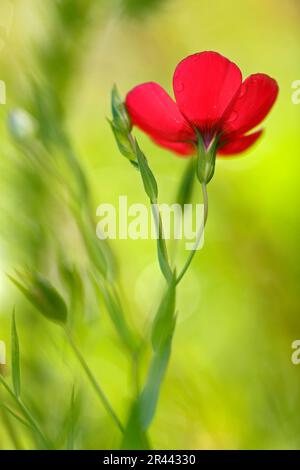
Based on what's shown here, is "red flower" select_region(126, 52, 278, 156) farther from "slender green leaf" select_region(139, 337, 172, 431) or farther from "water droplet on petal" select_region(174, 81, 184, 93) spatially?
"slender green leaf" select_region(139, 337, 172, 431)

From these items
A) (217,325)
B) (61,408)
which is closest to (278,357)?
(217,325)

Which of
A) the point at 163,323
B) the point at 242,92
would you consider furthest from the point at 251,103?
the point at 163,323

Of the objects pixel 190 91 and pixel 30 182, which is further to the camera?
pixel 30 182

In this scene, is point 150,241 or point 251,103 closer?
point 251,103

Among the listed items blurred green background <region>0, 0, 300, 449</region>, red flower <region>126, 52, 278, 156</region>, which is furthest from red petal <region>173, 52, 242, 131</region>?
blurred green background <region>0, 0, 300, 449</region>

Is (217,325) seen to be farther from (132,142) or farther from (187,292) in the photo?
(132,142)

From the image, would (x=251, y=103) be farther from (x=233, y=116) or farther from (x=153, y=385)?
(x=153, y=385)
